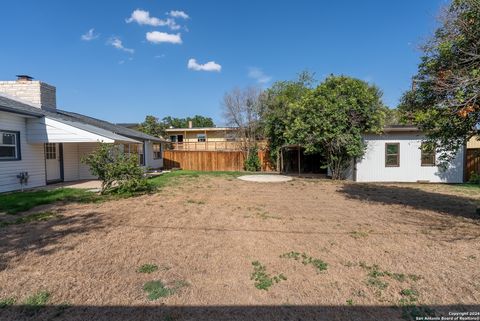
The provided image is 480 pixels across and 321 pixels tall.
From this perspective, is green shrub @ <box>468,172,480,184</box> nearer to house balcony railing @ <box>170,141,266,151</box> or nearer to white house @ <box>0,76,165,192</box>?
white house @ <box>0,76,165,192</box>

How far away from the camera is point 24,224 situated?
5.67 m

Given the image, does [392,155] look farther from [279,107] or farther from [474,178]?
[279,107]

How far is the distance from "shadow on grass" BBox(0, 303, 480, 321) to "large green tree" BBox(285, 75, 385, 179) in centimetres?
1127

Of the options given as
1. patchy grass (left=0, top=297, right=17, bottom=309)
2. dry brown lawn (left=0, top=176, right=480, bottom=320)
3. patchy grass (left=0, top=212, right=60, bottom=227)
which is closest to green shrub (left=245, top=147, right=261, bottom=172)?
dry brown lawn (left=0, top=176, right=480, bottom=320)

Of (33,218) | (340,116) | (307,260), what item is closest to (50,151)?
(33,218)

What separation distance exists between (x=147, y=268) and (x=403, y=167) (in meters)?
14.3

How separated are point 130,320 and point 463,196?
11109 millimetres

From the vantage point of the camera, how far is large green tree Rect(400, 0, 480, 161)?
5164mm

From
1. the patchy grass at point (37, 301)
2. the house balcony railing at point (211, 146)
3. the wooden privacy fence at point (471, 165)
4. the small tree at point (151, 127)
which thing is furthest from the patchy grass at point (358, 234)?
the small tree at point (151, 127)

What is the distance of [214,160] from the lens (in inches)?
878

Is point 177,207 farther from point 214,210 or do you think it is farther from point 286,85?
point 286,85

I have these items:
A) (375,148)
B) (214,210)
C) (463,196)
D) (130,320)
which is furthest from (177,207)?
(375,148)

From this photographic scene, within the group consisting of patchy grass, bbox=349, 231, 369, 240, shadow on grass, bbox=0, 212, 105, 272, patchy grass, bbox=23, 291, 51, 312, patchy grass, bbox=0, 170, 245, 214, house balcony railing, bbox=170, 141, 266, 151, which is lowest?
patchy grass, bbox=349, 231, 369, 240

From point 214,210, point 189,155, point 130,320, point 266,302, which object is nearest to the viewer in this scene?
point 130,320
